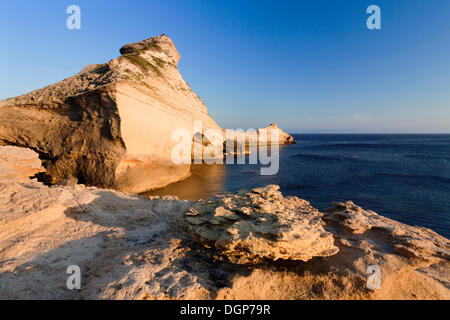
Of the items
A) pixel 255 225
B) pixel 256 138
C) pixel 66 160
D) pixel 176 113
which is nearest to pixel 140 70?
pixel 176 113

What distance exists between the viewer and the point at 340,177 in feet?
54.8

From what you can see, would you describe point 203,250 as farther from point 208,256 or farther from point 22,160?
point 22,160

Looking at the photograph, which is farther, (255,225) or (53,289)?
(255,225)

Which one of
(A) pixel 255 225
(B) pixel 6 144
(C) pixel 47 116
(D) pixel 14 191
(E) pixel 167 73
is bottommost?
(A) pixel 255 225

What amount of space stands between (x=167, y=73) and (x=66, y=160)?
993 cm

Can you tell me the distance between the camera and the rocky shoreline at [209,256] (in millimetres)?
2594

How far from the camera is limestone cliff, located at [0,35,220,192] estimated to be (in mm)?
9383

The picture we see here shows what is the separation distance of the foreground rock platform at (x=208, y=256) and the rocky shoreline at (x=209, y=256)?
14 millimetres

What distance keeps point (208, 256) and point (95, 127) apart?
9.42 metres

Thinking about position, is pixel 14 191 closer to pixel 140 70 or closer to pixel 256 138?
pixel 140 70

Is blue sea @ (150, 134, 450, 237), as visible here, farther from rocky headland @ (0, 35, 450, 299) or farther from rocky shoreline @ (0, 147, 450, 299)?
rocky shoreline @ (0, 147, 450, 299)

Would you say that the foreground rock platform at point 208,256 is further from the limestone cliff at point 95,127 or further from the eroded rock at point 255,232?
the limestone cliff at point 95,127

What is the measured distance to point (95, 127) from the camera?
9.64m

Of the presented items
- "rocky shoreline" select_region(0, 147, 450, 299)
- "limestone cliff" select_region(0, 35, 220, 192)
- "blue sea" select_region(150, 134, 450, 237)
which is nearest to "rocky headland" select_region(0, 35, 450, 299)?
"rocky shoreline" select_region(0, 147, 450, 299)
